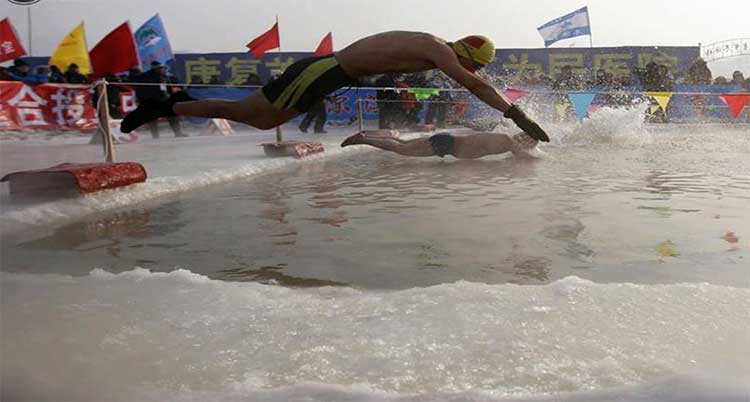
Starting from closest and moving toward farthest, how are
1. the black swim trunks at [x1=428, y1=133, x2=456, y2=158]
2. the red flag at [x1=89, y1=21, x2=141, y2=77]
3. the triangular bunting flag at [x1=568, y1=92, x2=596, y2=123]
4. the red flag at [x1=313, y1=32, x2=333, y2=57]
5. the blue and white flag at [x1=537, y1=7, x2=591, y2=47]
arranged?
the black swim trunks at [x1=428, y1=133, x2=456, y2=158] → the triangular bunting flag at [x1=568, y1=92, x2=596, y2=123] → the red flag at [x1=89, y1=21, x2=141, y2=77] → the red flag at [x1=313, y1=32, x2=333, y2=57] → the blue and white flag at [x1=537, y1=7, x2=591, y2=47]

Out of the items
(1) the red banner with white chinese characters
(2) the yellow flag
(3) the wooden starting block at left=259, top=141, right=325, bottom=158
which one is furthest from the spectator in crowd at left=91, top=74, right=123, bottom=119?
(3) the wooden starting block at left=259, top=141, right=325, bottom=158

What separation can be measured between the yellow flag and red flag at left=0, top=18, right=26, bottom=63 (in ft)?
3.75

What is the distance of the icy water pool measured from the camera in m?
1.51

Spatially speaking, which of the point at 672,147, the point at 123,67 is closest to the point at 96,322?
the point at 672,147

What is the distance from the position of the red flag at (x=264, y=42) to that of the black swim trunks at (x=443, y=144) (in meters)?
7.70

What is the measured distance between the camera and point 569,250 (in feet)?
9.64

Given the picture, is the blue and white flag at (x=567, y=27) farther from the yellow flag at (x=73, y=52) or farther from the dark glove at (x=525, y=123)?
the dark glove at (x=525, y=123)

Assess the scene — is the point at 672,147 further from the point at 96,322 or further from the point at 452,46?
the point at 96,322

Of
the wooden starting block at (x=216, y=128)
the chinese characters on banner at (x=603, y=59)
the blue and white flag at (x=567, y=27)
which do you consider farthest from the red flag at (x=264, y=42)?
the blue and white flag at (x=567, y=27)

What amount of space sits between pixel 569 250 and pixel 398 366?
64.5 inches

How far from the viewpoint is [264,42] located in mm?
14289

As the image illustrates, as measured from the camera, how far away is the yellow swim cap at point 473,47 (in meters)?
3.84

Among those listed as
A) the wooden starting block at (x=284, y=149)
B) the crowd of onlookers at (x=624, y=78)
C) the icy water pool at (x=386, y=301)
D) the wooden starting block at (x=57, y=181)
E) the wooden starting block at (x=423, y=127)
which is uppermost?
the crowd of onlookers at (x=624, y=78)

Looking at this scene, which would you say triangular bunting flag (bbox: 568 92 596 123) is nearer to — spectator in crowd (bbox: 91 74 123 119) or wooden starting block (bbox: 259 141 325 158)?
wooden starting block (bbox: 259 141 325 158)
